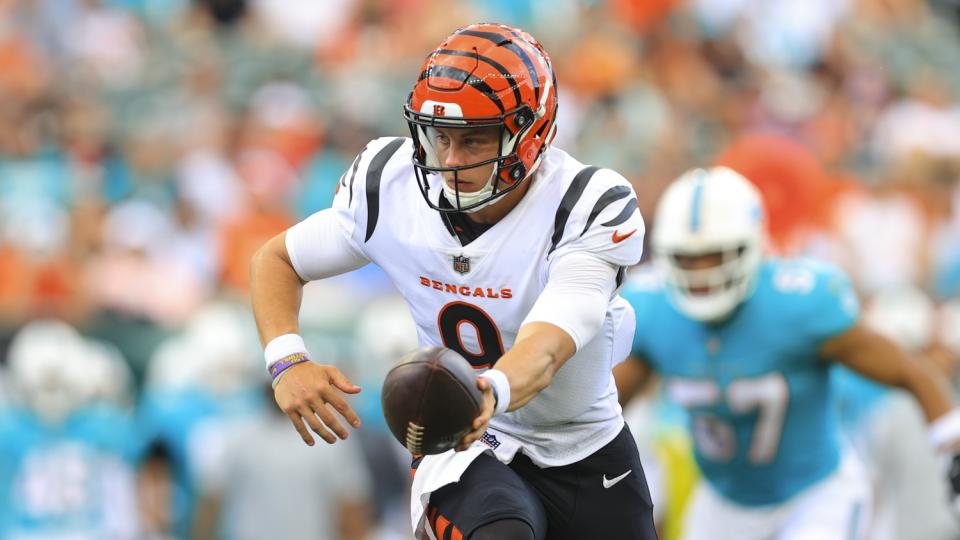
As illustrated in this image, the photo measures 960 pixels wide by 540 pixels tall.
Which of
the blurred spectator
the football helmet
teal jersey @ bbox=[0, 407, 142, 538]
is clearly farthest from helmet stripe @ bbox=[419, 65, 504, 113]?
teal jersey @ bbox=[0, 407, 142, 538]

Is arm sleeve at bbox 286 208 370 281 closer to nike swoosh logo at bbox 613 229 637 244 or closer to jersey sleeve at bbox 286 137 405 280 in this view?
jersey sleeve at bbox 286 137 405 280

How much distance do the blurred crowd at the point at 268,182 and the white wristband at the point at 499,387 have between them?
5478 millimetres

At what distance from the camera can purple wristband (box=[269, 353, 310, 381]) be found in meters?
4.72

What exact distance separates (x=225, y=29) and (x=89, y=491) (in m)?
5.04

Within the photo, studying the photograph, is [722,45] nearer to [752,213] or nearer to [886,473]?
[886,473]

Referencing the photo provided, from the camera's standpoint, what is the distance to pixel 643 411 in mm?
9492

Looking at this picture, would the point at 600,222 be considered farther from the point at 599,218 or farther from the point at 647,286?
the point at 647,286

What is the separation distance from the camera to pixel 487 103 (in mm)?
4688

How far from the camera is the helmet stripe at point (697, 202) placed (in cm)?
733

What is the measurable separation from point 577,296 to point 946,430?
8.36 ft

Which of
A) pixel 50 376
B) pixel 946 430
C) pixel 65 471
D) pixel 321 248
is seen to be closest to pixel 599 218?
pixel 321 248

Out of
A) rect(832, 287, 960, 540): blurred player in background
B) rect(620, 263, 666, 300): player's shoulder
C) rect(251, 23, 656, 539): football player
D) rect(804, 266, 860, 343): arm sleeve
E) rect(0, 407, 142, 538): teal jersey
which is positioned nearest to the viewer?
rect(251, 23, 656, 539): football player

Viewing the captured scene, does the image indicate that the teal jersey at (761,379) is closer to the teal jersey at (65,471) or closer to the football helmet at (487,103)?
the football helmet at (487,103)

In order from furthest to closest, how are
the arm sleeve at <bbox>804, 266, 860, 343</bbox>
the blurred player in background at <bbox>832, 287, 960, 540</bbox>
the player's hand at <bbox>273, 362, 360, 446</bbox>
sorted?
the blurred player in background at <bbox>832, 287, 960, 540</bbox> → the arm sleeve at <bbox>804, 266, 860, 343</bbox> → the player's hand at <bbox>273, 362, 360, 446</bbox>
